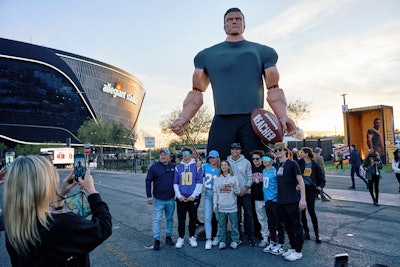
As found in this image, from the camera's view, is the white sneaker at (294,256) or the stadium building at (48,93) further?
the stadium building at (48,93)

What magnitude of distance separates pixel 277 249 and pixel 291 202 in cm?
70

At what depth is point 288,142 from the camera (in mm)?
26250

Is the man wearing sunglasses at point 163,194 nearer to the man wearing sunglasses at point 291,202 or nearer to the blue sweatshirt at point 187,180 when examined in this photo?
the blue sweatshirt at point 187,180

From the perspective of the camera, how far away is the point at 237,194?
480 cm

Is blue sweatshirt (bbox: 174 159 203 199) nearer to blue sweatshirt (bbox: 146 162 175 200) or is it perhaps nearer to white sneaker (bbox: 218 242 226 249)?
blue sweatshirt (bbox: 146 162 175 200)

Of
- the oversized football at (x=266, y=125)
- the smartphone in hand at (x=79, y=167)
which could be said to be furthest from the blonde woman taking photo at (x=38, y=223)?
the oversized football at (x=266, y=125)

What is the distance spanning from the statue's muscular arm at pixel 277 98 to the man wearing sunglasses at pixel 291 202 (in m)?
1.08

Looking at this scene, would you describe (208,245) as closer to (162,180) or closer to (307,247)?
(162,180)

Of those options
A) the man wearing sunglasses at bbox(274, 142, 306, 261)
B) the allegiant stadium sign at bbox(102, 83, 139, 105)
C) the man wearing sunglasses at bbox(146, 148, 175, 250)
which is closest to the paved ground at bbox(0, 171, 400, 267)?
the man wearing sunglasses at bbox(274, 142, 306, 261)

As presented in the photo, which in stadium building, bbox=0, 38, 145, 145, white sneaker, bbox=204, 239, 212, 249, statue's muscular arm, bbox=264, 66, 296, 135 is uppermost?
stadium building, bbox=0, 38, 145, 145

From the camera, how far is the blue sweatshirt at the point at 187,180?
5.09 meters

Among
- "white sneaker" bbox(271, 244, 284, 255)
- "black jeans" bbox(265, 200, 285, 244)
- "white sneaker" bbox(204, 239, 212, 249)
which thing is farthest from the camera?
"white sneaker" bbox(204, 239, 212, 249)

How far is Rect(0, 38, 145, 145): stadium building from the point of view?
175 feet

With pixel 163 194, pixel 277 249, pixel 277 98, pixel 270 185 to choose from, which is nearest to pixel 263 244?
pixel 277 249
